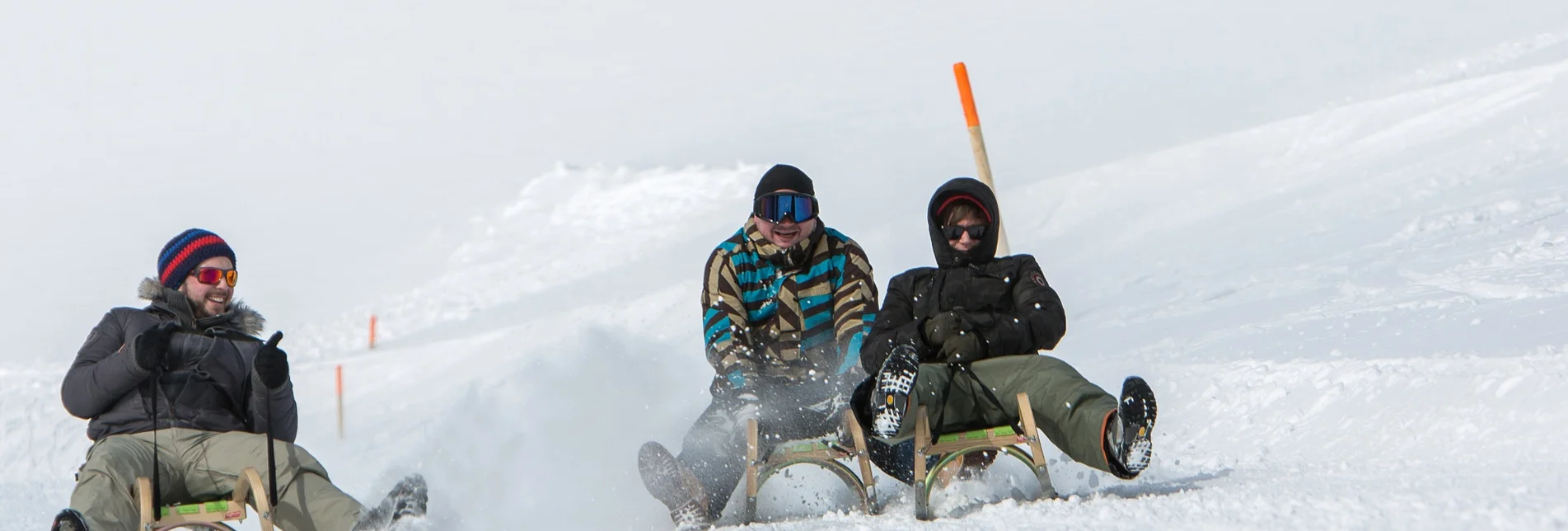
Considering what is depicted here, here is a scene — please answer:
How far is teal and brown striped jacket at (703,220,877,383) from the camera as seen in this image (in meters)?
5.39

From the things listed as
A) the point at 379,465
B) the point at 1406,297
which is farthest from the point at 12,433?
the point at 1406,297

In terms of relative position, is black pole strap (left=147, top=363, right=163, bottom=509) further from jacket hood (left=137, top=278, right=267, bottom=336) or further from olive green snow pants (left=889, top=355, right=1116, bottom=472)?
olive green snow pants (left=889, top=355, right=1116, bottom=472)

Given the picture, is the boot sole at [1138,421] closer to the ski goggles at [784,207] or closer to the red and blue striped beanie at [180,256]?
the ski goggles at [784,207]

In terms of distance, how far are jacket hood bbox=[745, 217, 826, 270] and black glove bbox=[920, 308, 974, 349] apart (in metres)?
0.88

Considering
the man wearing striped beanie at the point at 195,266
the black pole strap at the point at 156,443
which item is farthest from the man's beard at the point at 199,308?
the black pole strap at the point at 156,443

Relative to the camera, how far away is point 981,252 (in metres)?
4.88

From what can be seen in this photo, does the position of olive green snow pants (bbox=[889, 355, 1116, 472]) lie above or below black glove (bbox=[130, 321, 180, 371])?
below

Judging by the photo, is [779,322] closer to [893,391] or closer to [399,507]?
[893,391]

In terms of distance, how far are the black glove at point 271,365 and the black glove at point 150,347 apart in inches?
10.8

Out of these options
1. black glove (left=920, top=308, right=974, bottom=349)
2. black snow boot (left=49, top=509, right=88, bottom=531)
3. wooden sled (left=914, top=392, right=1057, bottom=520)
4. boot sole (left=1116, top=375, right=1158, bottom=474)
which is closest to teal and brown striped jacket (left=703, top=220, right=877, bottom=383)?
black glove (left=920, top=308, right=974, bottom=349)

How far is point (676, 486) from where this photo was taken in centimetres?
496

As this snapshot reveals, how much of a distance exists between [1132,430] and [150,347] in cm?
293

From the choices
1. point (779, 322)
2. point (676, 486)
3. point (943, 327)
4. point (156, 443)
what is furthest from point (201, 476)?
point (943, 327)

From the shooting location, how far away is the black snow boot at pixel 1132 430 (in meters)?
3.97
